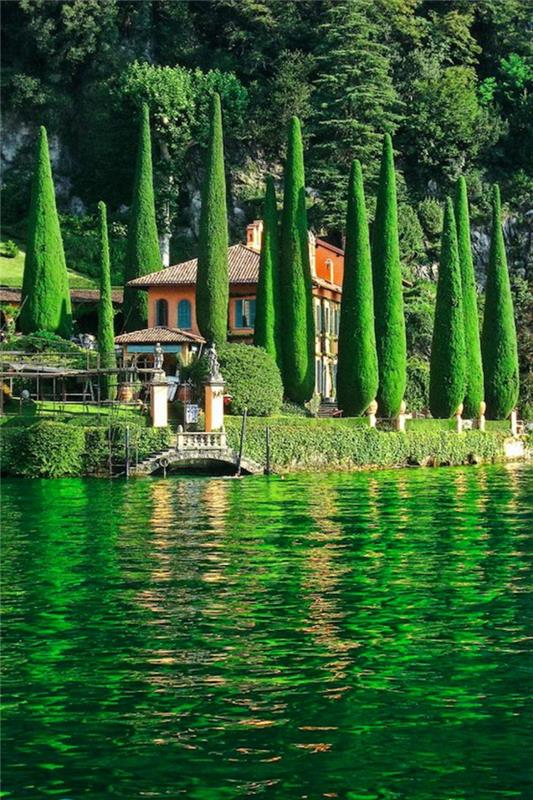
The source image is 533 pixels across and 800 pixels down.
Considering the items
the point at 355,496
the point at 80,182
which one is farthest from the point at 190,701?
the point at 80,182

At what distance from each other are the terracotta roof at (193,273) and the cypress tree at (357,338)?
971 cm

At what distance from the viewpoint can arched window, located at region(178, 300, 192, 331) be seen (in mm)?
66188

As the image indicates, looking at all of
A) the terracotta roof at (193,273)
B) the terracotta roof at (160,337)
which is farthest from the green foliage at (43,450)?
the terracotta roof at (193,273)

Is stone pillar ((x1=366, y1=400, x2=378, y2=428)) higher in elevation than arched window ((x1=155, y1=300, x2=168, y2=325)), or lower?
lower

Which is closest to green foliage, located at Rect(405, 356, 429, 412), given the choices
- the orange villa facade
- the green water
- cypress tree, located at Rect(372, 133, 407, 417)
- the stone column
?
the orange villa facade

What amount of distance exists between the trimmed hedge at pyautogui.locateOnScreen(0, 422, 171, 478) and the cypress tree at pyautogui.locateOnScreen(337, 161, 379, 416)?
31.7 feet

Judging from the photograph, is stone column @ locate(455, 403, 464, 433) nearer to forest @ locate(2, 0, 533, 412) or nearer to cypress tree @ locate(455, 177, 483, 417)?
cypress tree @ locate(455, 177, 483, 417)

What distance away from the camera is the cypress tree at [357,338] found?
179 feet

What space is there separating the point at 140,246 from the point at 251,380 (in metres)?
17.6

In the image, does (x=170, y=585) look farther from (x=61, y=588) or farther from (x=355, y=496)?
(x=355, y=496)

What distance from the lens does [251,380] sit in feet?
172

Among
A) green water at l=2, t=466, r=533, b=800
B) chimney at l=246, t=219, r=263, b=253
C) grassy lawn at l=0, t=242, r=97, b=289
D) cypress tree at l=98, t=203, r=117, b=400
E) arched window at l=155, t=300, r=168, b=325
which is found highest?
chimney at l=246, t=219, r=263, b=253

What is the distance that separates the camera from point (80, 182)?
88500 mm

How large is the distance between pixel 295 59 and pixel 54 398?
38683 mm
